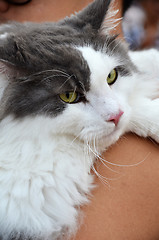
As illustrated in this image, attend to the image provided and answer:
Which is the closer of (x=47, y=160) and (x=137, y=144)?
(x=47, y=160)

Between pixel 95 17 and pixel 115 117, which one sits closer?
pixel 115 117

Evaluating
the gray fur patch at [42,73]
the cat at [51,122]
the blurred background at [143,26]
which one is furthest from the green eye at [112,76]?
the blurred background at [143,26]

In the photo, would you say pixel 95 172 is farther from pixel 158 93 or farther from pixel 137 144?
pixel 158 93

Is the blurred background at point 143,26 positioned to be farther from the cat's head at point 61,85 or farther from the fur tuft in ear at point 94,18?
the cat's head at point 61,85

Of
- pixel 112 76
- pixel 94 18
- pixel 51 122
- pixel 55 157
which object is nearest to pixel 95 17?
pixel 94 18

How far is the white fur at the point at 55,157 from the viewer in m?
0.81

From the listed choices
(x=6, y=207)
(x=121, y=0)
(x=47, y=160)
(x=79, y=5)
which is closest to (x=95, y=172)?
(x=47, y=160)

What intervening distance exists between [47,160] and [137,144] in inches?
15.2

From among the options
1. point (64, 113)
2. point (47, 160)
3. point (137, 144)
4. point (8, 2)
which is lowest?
point (137, 144)

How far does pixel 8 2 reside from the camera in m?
1.42

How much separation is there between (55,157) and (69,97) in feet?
0.74

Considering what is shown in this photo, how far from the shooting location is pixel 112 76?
3.07 ft

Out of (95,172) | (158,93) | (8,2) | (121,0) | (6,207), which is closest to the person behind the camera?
(6,207)

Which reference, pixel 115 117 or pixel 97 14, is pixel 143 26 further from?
pixel 115 117
